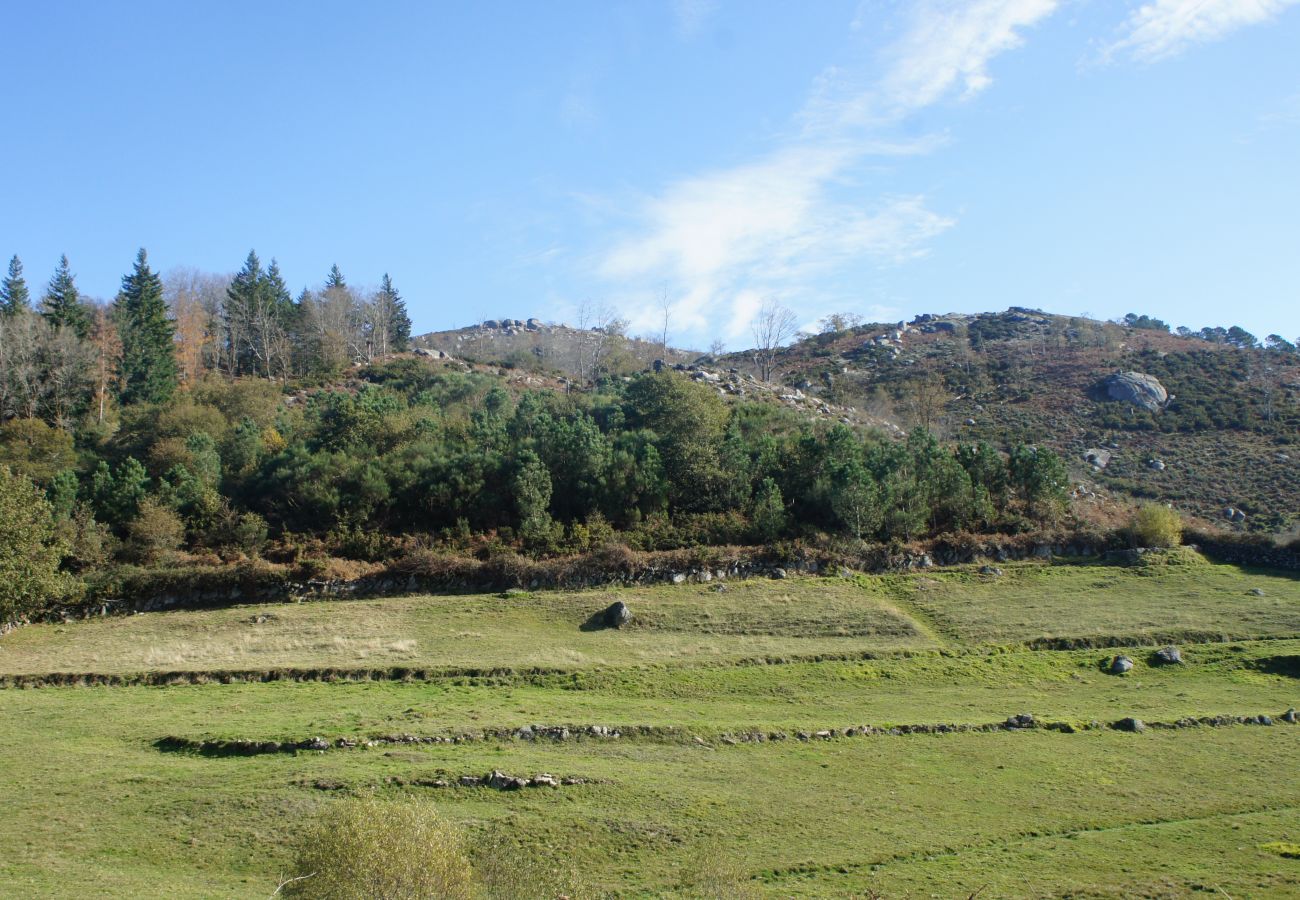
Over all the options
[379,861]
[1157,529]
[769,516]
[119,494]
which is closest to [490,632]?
[769,516]

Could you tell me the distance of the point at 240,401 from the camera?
74812 millimetres

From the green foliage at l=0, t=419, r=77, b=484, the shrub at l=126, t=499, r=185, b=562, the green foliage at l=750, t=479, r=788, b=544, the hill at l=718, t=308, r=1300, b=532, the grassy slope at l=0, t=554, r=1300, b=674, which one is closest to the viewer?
the grassy slope at l=0, t=554, r=1300, b=674

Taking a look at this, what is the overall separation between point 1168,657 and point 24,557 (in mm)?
51760

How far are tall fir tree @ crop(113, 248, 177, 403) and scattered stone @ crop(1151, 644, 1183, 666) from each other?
77.8 m

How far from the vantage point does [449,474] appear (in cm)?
5647

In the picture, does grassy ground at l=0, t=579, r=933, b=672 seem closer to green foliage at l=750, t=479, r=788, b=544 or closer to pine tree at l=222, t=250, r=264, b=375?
green foliage at l=750, t=479, r=788, b=544

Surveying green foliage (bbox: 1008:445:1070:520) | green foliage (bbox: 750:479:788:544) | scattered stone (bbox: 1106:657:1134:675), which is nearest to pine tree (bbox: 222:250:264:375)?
green foliage (bbox: 750:479:788:544)

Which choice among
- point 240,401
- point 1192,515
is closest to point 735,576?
point 1192,515

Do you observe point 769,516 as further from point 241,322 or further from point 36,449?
point 241,322

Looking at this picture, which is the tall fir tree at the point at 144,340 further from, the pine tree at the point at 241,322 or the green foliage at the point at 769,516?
the green foliage at the point at 769,516

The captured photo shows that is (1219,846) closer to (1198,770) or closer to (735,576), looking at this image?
(1198,770)

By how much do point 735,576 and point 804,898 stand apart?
30093 mm

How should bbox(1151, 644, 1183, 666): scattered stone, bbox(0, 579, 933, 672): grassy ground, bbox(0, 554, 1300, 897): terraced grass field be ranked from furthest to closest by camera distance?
bbox(1151, 644, 1183, 666): scattered stone < bbox(0, 579, 933, 672): grassy ground < bbox(0, 554, 1300, 897): terraced grass field

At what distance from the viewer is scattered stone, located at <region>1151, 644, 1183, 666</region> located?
38625 mm
